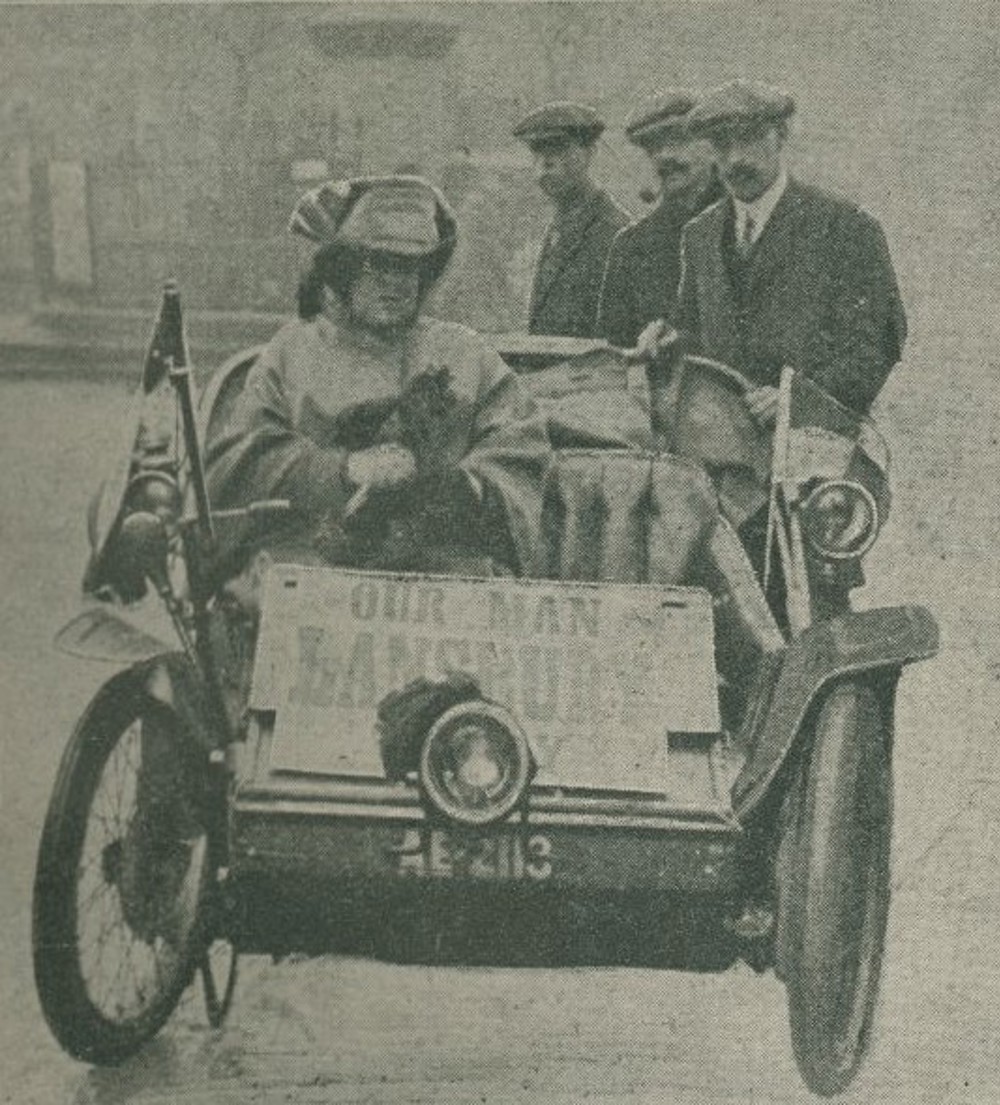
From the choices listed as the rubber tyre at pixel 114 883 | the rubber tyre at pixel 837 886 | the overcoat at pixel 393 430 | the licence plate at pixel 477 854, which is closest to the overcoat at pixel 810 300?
the overcoat at pixel 393 430

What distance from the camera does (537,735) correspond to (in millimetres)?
3273

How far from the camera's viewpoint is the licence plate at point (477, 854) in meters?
3.19

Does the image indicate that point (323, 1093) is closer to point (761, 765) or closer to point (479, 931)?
point (479, 931)

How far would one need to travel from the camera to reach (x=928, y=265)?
3.39 metres

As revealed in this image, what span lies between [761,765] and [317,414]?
3.66ft

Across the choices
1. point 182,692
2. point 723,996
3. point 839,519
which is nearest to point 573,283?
point 839,519

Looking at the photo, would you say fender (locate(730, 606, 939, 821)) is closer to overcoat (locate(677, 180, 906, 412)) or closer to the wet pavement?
the wet pavement

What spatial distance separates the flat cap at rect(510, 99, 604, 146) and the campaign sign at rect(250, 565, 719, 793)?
35.9 inches

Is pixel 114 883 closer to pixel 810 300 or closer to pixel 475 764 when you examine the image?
pixel 475 764

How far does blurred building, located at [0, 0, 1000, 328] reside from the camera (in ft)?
11.1

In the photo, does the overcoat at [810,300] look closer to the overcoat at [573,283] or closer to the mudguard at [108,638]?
the overcoat at [573,283]

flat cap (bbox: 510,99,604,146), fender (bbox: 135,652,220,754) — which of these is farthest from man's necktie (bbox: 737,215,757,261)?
fender (bbox: 135,652,220,754)

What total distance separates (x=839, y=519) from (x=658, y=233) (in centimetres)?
68

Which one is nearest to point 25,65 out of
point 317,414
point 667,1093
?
point 317,414
